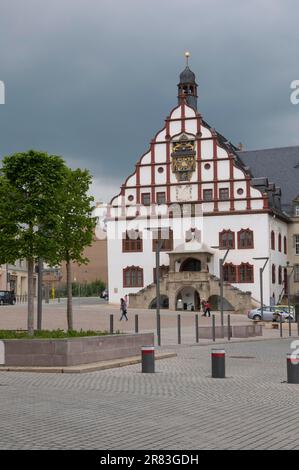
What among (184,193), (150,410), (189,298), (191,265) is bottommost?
(150,410)

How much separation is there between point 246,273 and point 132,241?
12197mm

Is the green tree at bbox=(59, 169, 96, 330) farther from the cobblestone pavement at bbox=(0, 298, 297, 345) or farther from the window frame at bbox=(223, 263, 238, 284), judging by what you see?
the window frame at bbox=(223, 263, 238, 284)

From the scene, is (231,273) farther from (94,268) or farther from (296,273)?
(94,268)

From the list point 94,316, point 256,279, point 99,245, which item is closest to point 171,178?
point 256,279

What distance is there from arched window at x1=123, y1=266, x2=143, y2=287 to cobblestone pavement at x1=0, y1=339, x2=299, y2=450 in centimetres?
5429

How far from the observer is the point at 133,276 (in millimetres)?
74125

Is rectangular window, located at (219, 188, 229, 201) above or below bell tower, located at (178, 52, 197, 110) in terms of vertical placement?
below

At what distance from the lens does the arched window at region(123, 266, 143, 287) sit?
73.8 m

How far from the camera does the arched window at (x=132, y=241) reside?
243 ft

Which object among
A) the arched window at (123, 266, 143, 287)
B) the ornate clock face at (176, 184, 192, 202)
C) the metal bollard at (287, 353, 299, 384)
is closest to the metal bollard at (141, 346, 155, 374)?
the metal bollard at (287, 353, 299, 384)

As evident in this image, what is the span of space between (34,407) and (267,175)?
236 feet

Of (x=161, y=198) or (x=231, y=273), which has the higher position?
(x=161, y=198)

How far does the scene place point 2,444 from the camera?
8.83 m

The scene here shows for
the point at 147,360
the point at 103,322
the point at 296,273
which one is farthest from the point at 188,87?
the point at 147,360
